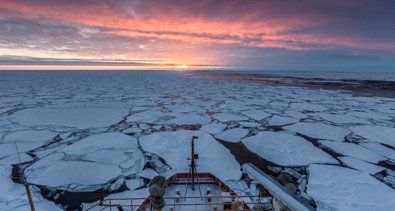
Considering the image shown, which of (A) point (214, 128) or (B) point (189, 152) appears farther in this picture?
(A) point (214, 128)

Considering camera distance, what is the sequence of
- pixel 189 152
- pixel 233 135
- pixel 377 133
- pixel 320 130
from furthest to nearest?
pixel 320 130, pixel 377 133, pixel 233 135, pixel 189 152

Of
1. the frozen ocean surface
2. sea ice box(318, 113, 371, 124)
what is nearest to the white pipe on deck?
the frozen ocean surface

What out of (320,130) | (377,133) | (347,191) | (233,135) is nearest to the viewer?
(347,191)

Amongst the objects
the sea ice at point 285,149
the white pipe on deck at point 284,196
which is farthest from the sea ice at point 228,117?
the white pipe on deck at point 284,196

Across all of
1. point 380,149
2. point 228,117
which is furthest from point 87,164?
point 380,149

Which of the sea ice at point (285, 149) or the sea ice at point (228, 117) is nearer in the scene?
the sea ice at point (285, 149)

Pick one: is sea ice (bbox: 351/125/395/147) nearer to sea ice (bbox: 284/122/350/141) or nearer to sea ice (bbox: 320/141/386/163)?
sea ice (bbox: 284/122/350/141)

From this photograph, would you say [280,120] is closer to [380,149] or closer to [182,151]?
[380,149]

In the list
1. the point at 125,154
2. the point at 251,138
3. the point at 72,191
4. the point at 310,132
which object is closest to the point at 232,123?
the point at 251,138

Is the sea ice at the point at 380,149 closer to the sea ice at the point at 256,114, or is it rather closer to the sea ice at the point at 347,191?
the sea ice at the point at 347,191
